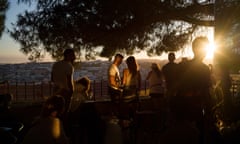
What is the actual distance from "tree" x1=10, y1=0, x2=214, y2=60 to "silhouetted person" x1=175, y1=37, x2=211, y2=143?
17.4 feet

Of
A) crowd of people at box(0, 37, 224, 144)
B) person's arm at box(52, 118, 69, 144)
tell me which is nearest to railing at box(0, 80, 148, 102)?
crowd of people at box(0, 37, 224, 144)

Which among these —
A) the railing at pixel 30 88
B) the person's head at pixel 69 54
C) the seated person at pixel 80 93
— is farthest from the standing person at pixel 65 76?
the railing at pixel 30 88

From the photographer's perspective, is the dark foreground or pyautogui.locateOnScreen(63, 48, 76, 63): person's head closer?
the dark foreground

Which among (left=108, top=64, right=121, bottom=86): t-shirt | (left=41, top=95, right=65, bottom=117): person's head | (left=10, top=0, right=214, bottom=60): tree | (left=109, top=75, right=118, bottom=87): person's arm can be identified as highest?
(left=10, top=0, right=214, bottom=60): tree

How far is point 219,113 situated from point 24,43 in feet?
21.0

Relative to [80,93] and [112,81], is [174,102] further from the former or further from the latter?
[112,81]

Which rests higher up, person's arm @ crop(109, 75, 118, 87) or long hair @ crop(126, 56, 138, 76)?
long hair @ crop(126, 56, 138, 76)

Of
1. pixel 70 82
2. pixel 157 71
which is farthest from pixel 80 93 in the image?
pixel 157 71

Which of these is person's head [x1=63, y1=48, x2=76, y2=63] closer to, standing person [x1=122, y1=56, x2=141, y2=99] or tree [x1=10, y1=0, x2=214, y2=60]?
standing person [x1=122, y1=56, x2=141, y2=99]

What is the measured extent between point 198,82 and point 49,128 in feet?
6.33

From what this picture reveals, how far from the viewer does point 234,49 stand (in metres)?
9.98

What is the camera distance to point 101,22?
11.4 metres

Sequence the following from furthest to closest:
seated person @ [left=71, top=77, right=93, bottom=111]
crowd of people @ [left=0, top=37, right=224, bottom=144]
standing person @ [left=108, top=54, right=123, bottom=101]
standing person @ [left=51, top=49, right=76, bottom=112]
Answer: standing person @ [left=108, top=54, right=123, bottom=101] < standing person @ [left=51, top=49, right=76, bottom=112] < seated person @ [left=71, top=77, right=93, bottom=111] < crowd of people @ [left=0, top=37, right=224, bottom=144]

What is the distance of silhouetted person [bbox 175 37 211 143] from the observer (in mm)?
5383
